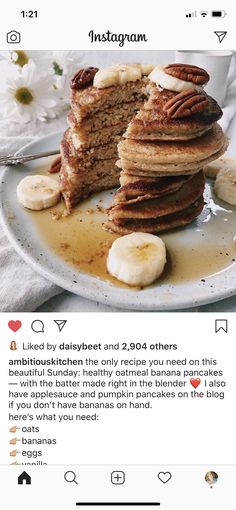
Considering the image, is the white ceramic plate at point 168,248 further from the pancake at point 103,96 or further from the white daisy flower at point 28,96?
the white daisy flower at point 28,96
